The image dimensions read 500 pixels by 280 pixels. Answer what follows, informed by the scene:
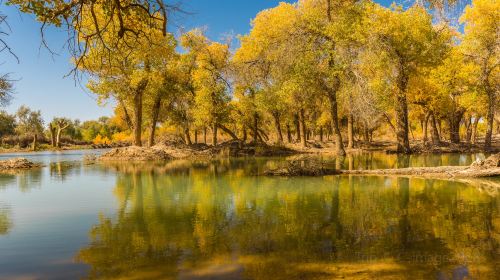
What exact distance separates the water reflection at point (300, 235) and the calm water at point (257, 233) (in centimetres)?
2

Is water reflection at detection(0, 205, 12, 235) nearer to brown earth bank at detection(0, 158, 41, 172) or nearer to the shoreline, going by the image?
brown earth bank at detection(0, 158, 41, 172)

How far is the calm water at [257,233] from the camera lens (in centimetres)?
578

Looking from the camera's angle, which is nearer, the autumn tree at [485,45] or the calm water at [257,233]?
the calm water at [257,233]

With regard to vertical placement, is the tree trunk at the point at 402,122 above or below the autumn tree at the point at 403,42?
below

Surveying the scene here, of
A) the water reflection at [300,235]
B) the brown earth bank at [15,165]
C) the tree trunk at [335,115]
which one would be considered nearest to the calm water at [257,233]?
the water reflection at [300,235]

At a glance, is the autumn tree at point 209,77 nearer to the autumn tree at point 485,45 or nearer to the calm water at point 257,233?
the autumn tree at point 485,45

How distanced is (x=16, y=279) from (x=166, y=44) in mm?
33243

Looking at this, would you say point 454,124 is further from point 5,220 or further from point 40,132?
point 40,132

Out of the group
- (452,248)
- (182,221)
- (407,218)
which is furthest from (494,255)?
(182,221)

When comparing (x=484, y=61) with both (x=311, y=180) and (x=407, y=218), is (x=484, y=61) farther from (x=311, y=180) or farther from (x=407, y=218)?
(x=407, y=218)

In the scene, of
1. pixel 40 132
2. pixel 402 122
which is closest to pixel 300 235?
pixel 402 122

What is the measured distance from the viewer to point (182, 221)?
9148mm

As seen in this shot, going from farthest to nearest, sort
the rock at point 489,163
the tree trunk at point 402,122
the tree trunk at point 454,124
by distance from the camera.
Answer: the tree trunk at point 454,124
the tree trunk at point 402,122
the rock at point 489,163

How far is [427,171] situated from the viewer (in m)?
17.1
